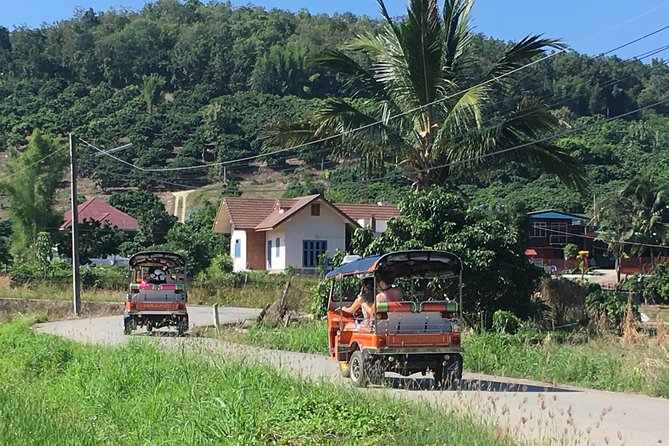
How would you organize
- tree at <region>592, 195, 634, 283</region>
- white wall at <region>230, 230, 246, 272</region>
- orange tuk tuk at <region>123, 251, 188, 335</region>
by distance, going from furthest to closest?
tree at <region>592, 195, 634, 283</region>, white wall at <region>230, 230, 246, 272</region>, orange tuk tuk at <region>123, 251, 188, 335</region>

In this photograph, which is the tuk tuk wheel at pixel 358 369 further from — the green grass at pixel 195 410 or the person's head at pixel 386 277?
the green grass at pixel 195 410

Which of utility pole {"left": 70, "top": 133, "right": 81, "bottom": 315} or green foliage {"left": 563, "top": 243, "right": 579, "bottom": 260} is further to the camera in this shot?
green foliage {"left": 563, "top": 243, "right": 579, "bottom": 260}

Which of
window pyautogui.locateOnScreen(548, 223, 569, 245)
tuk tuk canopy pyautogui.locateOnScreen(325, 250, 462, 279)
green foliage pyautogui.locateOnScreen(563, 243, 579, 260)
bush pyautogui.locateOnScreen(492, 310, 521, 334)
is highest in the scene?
window pyautogui.locateOnScreen(548, 223, 569, 245)

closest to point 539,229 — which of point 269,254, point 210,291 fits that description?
point 269,254

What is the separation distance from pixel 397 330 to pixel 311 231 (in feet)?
135

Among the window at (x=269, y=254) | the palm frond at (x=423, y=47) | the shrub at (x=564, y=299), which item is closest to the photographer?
the palm frond at (x=423, y=47)

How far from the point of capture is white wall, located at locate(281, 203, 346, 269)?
54000 mm

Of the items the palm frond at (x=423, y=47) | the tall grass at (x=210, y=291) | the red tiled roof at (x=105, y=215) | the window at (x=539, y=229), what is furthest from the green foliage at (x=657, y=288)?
the red tiled roof at (x=105, y=215)

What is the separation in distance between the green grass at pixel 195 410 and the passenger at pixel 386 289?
2.65 metres

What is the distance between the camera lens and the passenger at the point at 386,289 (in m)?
14.1

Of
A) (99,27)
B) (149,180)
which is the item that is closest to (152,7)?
(99,27)

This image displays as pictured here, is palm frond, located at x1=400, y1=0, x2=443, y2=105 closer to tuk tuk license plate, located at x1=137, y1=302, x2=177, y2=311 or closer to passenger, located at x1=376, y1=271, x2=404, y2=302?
tuk tuk license plate, located at x1=137, y1=302, x2=177, y2=311

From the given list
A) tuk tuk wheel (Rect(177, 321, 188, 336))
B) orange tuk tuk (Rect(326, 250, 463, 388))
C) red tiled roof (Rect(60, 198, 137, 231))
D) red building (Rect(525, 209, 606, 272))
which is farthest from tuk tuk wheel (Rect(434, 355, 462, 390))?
red building (Rect(525, 209, 606, 272))

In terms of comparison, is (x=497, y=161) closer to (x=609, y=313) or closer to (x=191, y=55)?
(x=609, y=313)
